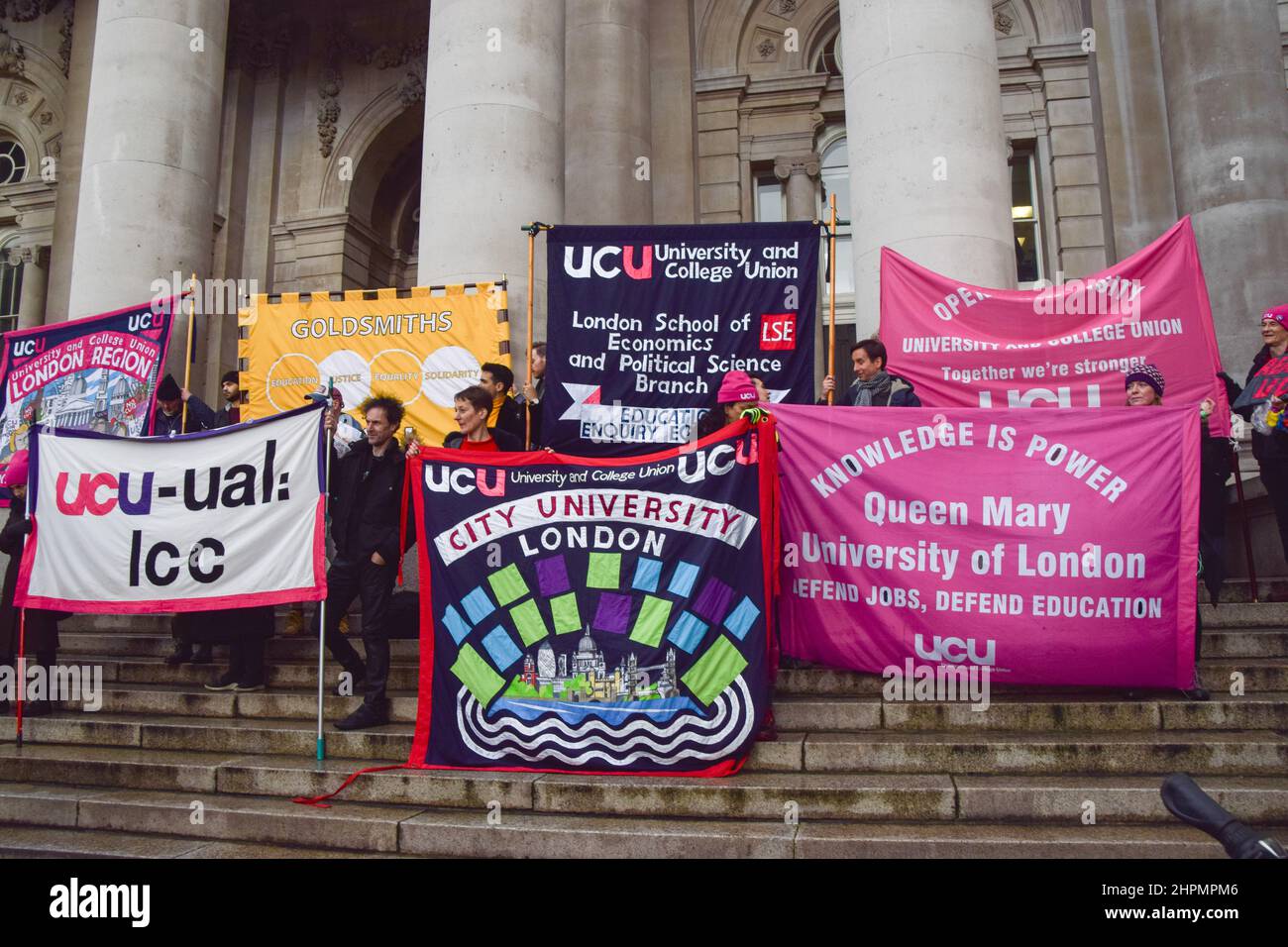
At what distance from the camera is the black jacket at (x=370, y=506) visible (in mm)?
6395

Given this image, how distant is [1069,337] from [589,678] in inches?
194

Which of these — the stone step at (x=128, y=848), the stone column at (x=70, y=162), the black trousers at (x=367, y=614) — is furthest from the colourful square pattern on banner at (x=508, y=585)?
the stone column at (x=70, y=162)

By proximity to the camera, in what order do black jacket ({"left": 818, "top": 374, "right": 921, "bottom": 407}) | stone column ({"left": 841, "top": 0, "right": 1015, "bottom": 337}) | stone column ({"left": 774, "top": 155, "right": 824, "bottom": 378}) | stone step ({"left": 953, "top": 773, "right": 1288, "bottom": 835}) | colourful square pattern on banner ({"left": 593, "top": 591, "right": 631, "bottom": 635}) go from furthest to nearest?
stone column ({"left": 774, "top": 155, "right": 824, "bottom": 378}), stone column ({"left": 841, "top": 0, "right": 1015, "bottom": 337}), black jacket ({"left": 818, "top": 374, "right": 921, "bottom": 407}), colourful square pattern on banner ({"left": 593, "top": 591, "right": 631, "bottom": 635}), stone step ({"left": 953, "top": 773, "right": 1288, "bottom": 835})

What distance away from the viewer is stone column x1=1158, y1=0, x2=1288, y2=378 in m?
12.3

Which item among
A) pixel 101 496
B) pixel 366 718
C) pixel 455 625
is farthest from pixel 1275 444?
pixel 101 496

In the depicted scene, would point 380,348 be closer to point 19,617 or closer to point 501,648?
point 19,617

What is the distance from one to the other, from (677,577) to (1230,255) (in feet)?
36.4

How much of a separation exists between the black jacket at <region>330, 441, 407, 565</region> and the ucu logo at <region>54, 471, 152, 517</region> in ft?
5.14

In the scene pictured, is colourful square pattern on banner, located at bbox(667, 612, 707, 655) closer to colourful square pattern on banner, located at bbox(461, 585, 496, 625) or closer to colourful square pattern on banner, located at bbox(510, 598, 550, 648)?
colourful square pattern on banner, located at bbox(510, 598, 550, 648)

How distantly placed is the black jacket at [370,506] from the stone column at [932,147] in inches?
177

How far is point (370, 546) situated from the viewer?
6.39m

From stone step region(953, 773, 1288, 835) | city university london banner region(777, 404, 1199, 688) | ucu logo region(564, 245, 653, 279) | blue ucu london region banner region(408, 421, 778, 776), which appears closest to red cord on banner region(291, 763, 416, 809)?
blue ucu london region banner region(408, 421, 778, 776)

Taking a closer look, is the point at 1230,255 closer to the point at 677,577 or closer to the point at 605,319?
the point at 605,319

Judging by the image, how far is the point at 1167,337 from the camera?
746 cm
